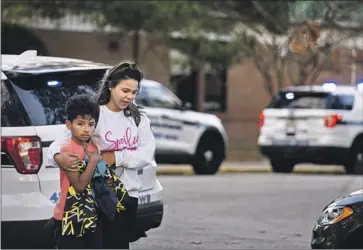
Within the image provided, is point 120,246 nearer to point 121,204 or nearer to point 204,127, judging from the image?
point 121,204

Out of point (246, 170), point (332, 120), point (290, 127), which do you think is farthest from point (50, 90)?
point (246, 170)

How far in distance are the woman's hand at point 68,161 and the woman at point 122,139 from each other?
205 millimetres

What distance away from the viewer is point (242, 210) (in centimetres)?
1215

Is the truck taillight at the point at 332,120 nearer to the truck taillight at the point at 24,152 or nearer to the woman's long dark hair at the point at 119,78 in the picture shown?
the truck taillight at the point at 24,152

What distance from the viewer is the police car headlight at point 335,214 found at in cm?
683

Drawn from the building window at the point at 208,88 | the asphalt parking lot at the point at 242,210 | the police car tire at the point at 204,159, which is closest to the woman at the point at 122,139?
the asphalt parking lot at the point at 242,210

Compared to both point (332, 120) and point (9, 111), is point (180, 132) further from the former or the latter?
point (9, 111)

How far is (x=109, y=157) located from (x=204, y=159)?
1240 centimetres

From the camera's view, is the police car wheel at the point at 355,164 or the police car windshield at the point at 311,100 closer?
the police car windshield at the point at 311,100

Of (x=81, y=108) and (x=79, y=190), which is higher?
(x=81, y=108)

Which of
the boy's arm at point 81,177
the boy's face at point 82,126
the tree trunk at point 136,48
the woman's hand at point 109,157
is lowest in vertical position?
the boy's arm at point 81,177

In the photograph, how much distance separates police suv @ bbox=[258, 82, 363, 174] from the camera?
18312 millimetres

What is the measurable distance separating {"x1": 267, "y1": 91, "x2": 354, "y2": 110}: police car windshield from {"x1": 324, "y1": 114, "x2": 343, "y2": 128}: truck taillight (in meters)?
0.22

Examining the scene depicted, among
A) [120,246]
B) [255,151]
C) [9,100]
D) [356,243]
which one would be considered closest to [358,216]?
[356,243]
